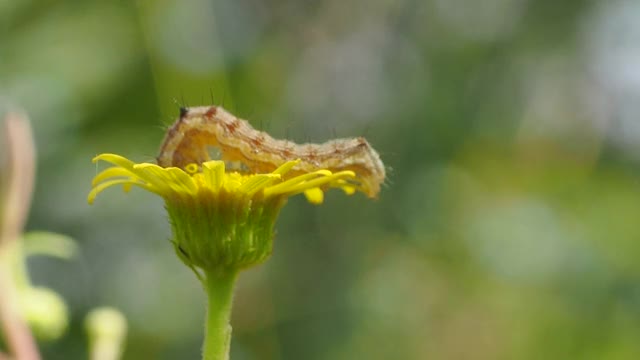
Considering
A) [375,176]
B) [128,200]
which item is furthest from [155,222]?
[375,176]

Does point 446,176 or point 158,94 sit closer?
point 158,94

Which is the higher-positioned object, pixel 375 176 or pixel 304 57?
pixel 304 57

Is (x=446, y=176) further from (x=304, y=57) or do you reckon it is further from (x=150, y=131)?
(x=150, y=131)

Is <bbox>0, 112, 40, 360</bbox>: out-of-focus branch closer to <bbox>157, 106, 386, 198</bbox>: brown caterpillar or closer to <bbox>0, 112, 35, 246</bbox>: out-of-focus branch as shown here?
<bbox>0, 112, 35, 246</bbox>: out-of-focus branch

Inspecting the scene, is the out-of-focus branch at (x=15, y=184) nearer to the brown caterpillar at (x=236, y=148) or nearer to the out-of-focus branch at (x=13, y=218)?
the out-of-focus branch at (x=13, y=218)

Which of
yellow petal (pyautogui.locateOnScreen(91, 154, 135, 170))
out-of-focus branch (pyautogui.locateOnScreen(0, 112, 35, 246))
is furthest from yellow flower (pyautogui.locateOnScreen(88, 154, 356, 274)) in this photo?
out-of-focus branch (pyautogui.locateOnScreen(0, 112, 35, 246))

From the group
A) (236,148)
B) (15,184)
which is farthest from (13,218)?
(236,148)
